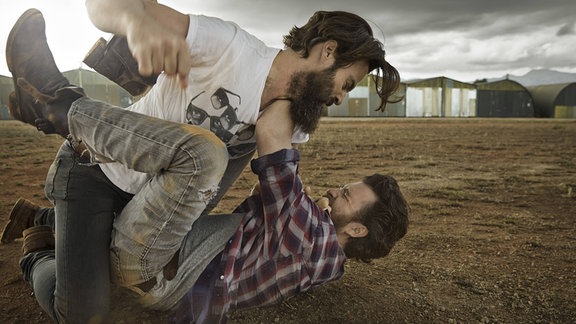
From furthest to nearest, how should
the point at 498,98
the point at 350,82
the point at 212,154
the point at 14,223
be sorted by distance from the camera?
1. the point at 498,98
2. the point at 14,223
3. the point at 350,82
4. the point at 212,154

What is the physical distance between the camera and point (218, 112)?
1.99 m

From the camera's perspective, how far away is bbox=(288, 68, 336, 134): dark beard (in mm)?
2131

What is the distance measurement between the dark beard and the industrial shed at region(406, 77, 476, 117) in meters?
29.0

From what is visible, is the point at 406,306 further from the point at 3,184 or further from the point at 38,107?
the point at 3,184

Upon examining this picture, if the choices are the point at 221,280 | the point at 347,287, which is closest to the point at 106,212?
the point at 221,280

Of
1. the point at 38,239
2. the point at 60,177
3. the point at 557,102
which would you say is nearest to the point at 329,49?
the point at 60,177

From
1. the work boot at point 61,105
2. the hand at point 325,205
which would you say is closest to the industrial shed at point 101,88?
the work boot at point 61,105

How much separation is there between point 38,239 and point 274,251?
138 cm

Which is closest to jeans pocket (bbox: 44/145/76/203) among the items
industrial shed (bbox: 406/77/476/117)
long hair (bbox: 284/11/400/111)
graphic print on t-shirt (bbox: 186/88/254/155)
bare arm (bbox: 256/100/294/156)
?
graphic print on t-shirt (bbox: 186/88/254/155)

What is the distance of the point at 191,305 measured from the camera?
2.01m

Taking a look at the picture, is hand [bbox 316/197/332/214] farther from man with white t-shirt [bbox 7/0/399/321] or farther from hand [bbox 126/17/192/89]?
hand [bbox 126/17/192/89]

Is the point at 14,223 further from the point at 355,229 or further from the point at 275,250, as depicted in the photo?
the point at 355,229

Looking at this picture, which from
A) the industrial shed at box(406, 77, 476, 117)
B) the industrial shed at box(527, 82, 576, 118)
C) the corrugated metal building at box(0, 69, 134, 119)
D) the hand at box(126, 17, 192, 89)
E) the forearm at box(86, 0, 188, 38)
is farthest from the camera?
the industrial shed at box(527, 82, 576, 118)

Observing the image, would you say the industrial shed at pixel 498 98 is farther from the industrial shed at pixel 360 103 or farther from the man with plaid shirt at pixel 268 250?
the man with plaid shirt at pixel 268 250
